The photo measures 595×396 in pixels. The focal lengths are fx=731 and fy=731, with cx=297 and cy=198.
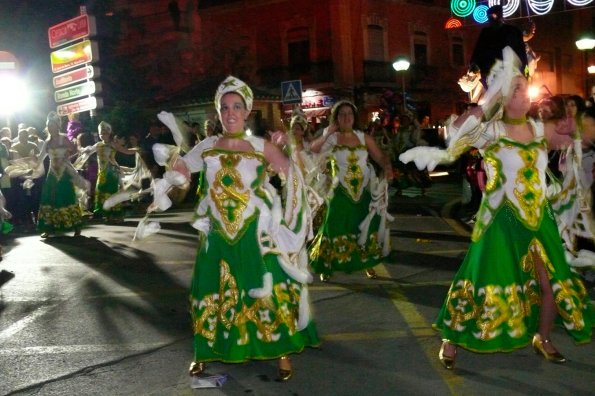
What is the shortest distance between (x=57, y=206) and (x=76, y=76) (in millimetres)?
7841

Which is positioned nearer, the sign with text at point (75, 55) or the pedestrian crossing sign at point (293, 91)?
the pedestrian crossing sign at point (293, 91)

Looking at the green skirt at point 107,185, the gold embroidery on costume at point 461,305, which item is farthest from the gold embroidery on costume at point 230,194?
the green skirt at point 107,185

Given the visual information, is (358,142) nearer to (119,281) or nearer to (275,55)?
(119,281)

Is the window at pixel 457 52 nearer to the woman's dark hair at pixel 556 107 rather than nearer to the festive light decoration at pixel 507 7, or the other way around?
the festive light decoration at pixel 507 7

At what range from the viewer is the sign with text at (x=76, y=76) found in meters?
18.8

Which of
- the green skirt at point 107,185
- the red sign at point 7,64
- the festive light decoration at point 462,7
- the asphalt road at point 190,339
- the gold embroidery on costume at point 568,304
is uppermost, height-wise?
the festive light decoration at point 462,7

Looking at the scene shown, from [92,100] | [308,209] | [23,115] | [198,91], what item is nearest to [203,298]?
[308,209]

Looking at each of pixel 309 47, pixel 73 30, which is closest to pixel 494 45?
pixel 73 30

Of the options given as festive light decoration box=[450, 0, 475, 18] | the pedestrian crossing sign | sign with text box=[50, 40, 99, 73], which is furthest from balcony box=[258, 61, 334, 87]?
the pedestrian crossing sign

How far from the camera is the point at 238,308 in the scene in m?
4.73

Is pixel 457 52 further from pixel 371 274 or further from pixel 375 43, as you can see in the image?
pixel 371 274

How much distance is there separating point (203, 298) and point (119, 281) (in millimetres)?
4138

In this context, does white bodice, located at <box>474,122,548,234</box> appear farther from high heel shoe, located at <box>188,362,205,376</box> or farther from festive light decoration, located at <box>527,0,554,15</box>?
festive light decoration, located at <box>527,0,554,15</box>

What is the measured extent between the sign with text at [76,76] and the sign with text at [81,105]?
1.80ft
